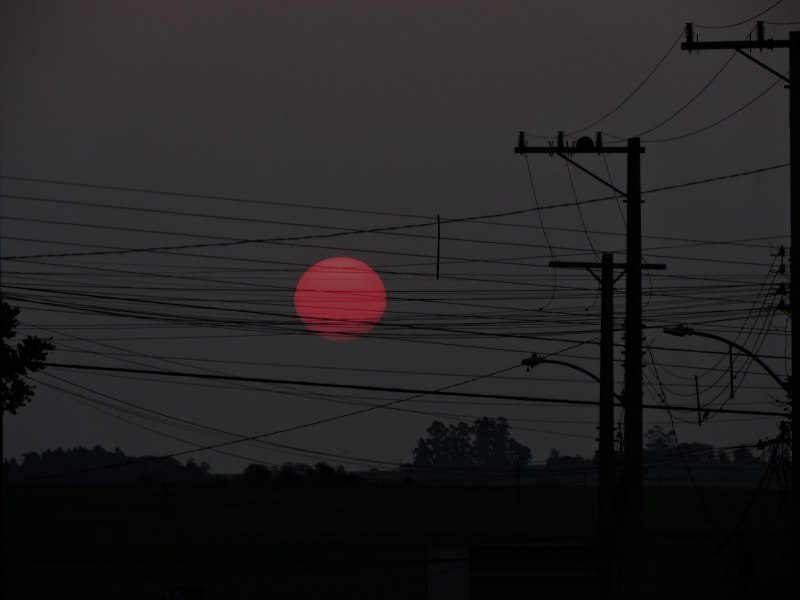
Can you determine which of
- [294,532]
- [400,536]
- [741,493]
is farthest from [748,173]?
[741,493]

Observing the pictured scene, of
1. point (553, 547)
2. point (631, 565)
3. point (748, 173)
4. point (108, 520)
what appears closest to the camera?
point (631, 565)

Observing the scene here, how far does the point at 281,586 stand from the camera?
108 meters

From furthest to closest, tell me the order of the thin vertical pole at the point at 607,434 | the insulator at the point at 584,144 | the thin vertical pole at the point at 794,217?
the thin vertical pole at the point at 607,434, the insulator at the point at 584,144, the thin vertical pole at the point at 794,217

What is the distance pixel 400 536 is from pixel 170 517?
27.8m

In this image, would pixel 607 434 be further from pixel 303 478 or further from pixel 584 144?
pixel 303 478

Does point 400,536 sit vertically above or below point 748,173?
below

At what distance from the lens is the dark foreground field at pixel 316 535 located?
335 feet

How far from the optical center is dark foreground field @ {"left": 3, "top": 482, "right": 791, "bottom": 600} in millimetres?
102125

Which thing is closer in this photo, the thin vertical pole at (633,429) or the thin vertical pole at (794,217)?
the thin vertical pole at (794,217)

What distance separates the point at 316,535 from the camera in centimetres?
13725

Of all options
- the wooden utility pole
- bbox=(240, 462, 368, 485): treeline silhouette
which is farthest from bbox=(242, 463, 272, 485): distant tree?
the wooden utility pole

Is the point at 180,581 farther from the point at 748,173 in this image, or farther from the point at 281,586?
the point at 748,173

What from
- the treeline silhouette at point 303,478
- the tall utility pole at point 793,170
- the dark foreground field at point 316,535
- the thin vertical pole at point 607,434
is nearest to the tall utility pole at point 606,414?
the thin vertical pole at point 607,434

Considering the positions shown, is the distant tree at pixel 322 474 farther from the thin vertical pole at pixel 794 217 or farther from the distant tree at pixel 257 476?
the thin vertical pole at pixel 794 217
